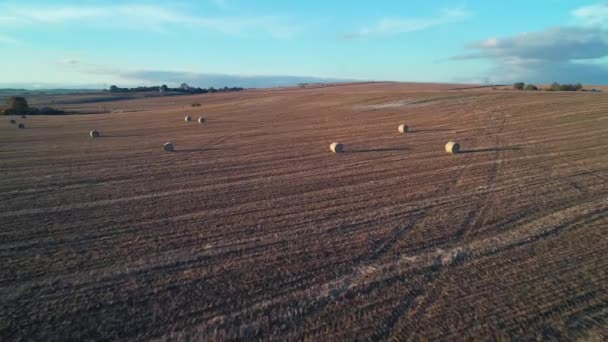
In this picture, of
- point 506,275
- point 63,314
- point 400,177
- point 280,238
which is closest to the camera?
point 63,314

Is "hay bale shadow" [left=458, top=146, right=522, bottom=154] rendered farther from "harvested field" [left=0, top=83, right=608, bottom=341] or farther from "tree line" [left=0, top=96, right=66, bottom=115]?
"tree line" [left=0, top=96, right=66, bottom=115]

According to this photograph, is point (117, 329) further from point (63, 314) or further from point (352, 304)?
point (352, 304)

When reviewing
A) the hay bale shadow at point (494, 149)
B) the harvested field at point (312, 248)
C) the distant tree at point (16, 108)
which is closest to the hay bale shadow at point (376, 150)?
the harvested field at point (312, 248)

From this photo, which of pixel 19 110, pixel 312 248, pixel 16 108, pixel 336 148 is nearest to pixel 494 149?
pixel 336 148

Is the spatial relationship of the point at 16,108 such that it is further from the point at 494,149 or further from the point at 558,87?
the point at 558,87

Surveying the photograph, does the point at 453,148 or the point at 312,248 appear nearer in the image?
the point at 312,248

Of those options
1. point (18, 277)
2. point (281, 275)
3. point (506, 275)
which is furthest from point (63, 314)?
point (506, 275)

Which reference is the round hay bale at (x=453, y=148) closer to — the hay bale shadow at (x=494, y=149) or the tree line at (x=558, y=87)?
the hay bale shadow at (x=494, y=149)

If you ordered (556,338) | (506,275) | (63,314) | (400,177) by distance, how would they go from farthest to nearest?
(400,177) → (506,275) → (63,314) → (556,338)

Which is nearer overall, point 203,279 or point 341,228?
point 203,279
